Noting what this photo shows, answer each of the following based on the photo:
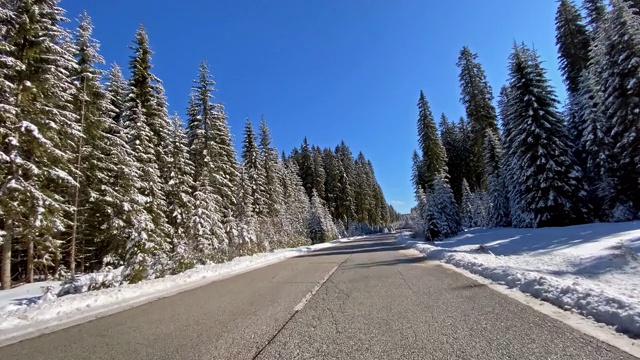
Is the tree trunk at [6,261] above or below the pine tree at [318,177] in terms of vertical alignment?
below

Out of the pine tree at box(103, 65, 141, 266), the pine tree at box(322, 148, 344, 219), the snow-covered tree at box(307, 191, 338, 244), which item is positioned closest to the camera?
the pine tree at box(103, 65, 141, 266)

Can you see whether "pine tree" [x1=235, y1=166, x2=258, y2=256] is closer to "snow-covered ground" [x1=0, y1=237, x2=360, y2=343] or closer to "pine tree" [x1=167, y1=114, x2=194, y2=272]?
"pine tree" [x1=167, y1=114, x2=194, y2=272]

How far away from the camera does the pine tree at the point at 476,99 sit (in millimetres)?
38969

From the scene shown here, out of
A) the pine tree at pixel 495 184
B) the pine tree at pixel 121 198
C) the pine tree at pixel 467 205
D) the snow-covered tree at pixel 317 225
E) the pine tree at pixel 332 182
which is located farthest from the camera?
the pine tree at pixel 332 182

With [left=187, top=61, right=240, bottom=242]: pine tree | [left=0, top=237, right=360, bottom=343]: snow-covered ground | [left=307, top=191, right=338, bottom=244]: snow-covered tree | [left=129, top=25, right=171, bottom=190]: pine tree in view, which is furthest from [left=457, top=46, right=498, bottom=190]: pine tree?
[left=0, top=237, right=360, bottom=343]: snow-covered ground

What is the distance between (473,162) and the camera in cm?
5059

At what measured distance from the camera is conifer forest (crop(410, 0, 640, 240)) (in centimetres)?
1931

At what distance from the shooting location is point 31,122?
581 inches

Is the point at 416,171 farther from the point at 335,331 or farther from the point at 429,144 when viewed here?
the point at 335,331

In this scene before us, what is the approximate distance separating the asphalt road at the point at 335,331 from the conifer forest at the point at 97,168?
21.6ft

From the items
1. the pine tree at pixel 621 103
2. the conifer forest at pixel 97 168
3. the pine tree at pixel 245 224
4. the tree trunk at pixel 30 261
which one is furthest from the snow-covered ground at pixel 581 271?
the tree trunk at pixel 30 261

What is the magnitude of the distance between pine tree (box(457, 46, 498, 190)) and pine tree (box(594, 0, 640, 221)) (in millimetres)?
17017

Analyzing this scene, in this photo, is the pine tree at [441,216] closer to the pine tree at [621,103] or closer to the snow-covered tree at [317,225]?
the pine tree at [621,103]

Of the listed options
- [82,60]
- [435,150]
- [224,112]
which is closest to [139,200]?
[82,60]
